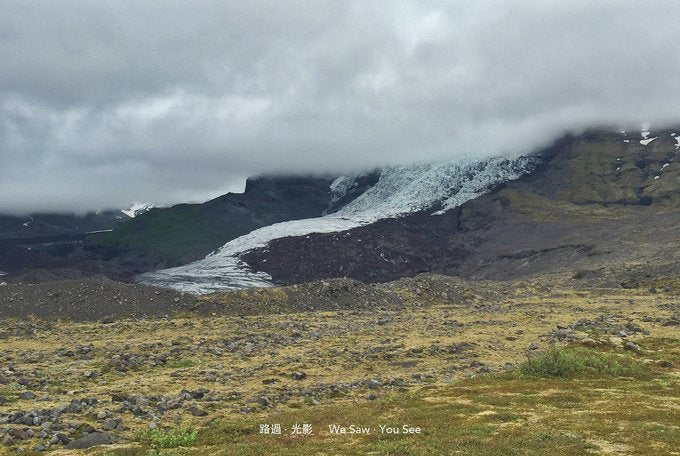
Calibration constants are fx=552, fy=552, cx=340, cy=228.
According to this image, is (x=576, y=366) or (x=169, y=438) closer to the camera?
(x=169, y=438)

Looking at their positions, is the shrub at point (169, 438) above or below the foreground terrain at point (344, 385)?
above

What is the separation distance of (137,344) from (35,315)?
35.1 m

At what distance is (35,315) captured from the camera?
73062 millimetres

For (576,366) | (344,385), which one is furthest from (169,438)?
(576,366)

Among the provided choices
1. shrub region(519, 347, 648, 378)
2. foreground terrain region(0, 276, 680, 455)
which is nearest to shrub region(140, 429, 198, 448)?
foreground terrain region(0, 276, 680, 455)

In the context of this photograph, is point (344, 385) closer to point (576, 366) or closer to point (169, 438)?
point (169, 438)

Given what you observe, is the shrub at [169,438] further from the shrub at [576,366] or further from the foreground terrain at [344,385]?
the shrub at [576,366]

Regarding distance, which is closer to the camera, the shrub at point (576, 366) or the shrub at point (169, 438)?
the shrub at point (169, 438)

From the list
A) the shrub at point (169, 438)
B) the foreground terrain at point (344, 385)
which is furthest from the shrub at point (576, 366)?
the shrub at point (169, 438)

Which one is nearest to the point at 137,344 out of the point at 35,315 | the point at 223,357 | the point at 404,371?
the point at 223,357

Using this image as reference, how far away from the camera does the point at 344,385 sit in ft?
100

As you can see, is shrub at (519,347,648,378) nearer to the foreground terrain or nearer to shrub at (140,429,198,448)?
the foreground terrain

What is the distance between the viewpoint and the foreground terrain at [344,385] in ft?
63.9

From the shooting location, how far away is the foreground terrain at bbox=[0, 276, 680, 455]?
1948 centimetres
